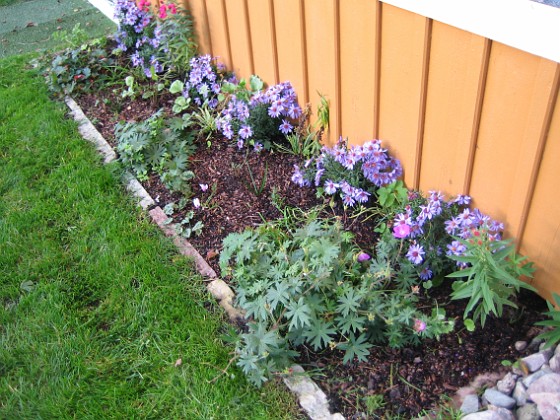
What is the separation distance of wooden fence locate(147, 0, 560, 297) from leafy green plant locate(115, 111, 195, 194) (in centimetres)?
82

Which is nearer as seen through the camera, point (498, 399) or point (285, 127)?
point (498, 399)

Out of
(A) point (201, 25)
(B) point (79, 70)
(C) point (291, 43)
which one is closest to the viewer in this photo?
(C) point (291, 43)

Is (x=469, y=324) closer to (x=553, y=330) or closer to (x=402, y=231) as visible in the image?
(x=553, y=330)

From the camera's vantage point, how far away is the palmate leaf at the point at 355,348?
254cm

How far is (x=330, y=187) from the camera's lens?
327cm

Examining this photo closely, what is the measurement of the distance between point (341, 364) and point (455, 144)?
110 cm

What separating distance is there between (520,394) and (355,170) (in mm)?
1385

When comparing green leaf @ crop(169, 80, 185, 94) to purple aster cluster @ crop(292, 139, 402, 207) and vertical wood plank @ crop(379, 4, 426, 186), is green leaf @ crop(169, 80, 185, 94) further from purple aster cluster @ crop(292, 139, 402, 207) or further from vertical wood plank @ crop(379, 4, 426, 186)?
Result: vertical wood plank @ crop(379, 4, 426, 186)

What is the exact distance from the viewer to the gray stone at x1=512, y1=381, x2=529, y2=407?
2.29 metres

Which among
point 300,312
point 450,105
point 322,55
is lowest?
point 300,312

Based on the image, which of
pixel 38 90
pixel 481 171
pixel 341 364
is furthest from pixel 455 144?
pixel 38 90

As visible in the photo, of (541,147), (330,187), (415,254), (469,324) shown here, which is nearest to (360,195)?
(330,187)

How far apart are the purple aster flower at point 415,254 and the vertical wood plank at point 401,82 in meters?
0.52

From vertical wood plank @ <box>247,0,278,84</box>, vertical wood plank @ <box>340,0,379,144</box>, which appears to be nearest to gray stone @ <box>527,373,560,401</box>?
vertical wood plank @ <box>340,0,379,144</box>
